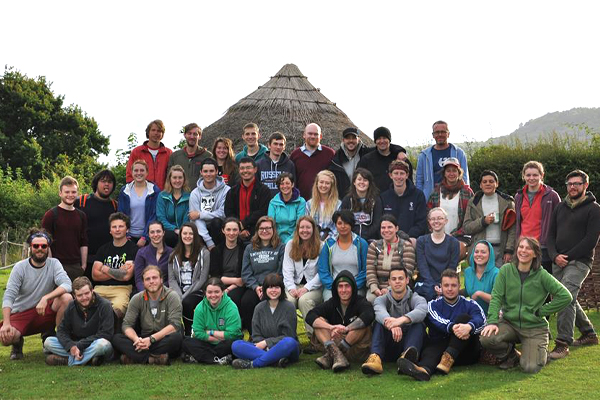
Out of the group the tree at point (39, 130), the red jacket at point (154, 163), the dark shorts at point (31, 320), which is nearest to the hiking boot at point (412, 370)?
the dark shorts at point (31, 320)

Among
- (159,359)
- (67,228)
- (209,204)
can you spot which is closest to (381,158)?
(209,204)

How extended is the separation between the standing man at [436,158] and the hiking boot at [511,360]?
2.62 meters

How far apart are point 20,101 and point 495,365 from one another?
3156 cm

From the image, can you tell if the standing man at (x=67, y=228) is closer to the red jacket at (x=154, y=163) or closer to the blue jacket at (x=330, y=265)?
the red jacket at (x=154, y=163)

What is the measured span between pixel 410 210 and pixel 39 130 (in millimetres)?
29945

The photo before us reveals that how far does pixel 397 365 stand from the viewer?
7832 mm

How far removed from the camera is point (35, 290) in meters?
8.67

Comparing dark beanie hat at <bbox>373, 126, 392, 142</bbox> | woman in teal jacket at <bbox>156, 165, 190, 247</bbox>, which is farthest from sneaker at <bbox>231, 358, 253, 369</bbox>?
dark beanie hat at <bbox>373, 126, 392, 142</bbox>

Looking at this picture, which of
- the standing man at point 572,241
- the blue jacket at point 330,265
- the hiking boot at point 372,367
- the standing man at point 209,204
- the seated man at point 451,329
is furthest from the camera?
the standing man at point 209,204

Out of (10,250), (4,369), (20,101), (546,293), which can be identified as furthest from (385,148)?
(20,101)

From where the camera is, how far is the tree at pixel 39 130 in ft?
109

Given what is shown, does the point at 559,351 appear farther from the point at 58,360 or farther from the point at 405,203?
the point at 58,360

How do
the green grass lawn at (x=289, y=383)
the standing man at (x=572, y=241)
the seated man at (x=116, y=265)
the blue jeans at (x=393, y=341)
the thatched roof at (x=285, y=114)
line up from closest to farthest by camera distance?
the green grass lawn at (x=289, y=383) < the blue jeans at (x=393, y=341) < the standing man at (x=572, y=241) < the seated man at (x=116, y=265) < the thatched roof at (x=285, y=114)

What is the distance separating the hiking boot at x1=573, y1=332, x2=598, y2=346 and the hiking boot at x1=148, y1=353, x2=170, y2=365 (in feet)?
15.9
